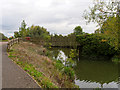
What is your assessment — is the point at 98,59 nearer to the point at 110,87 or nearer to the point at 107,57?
the point at 107,57

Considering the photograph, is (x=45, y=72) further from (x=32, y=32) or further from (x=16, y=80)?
(x=32, y=32)

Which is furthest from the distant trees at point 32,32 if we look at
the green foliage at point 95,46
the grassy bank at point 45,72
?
the grassy bank at point 45,72

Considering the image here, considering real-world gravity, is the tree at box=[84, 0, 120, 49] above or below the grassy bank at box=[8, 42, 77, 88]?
above

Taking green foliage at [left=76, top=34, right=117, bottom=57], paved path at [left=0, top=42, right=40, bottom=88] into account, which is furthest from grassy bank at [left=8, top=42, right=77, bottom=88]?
green foliage at [left=76, top=34, right=117, bottom=57]

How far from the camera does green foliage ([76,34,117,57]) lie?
23.3 metres

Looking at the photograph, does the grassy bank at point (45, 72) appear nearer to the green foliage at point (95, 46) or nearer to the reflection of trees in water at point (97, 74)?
the reflection of trees in water at point (97, 74)

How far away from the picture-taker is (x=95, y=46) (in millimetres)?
24188

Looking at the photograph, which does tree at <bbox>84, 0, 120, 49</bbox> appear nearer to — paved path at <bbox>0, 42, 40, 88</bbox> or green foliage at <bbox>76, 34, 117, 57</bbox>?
paved path at <bbox>0, 42, 40, 88</bbox>

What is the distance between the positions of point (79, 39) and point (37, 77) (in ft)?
69.8

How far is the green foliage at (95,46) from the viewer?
76.4 ft

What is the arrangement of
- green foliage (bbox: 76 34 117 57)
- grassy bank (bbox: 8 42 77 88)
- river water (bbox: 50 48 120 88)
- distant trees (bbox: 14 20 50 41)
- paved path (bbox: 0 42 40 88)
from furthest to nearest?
distant trees (bbox: 14 20 50 41), green foliage (bbox: 76 34 117 57), river water (bbox: 50 48 120 88), grassy bank (bbox: 8 42 77 88), paved path (bbox: 0 42 40 88)

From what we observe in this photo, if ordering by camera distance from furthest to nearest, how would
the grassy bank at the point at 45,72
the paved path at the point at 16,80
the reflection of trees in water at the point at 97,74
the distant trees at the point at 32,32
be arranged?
the distant trees at the point at 32,32
the reflection of trees in water at the point at 97,74
the grassy bank at the point at 45,72
the paved path at the point at 16,80

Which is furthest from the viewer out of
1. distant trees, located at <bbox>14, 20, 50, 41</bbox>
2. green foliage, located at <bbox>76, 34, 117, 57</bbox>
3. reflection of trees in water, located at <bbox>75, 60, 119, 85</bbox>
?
distant trees, located at <bbox>14, 20, 50, 41</bbox>

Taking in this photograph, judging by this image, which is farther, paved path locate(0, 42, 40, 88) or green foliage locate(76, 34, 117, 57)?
green foliage locate(76, 34, 117, 57)
